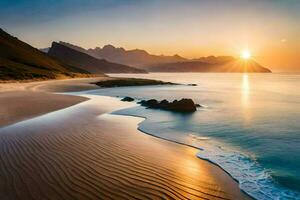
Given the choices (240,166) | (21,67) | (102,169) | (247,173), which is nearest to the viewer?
(102,169)

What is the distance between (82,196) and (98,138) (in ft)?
28.1

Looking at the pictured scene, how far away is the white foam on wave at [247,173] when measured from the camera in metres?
10.4

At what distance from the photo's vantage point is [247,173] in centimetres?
1266

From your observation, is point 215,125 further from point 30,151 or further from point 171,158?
point 30,151

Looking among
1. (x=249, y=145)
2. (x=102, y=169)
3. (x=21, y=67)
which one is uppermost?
(x=21, y=67)

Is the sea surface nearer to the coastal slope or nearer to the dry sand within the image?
the dry sand

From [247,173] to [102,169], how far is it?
6.39m

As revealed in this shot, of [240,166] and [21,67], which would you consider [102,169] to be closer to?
[240,166]

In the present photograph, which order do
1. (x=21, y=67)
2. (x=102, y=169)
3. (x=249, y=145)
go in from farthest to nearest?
1. (x=21, y=67)
2. (x=249, y=145)
3. (x=102, y=169)

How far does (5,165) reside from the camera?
38.3 ft

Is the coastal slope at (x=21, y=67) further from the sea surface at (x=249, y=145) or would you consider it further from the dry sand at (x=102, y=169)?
the dry sand at (x=102, y=169)

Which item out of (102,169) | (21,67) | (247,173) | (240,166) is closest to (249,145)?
(240,166)

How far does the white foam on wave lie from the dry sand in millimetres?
548

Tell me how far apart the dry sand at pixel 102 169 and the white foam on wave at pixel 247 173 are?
1.80 feet
